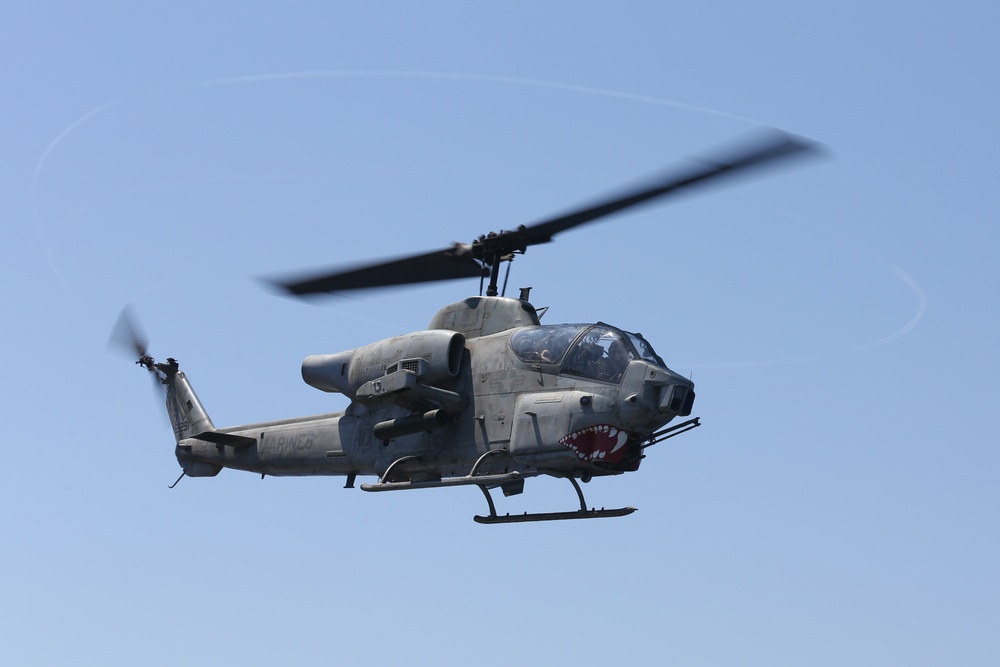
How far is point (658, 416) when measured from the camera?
23109mm

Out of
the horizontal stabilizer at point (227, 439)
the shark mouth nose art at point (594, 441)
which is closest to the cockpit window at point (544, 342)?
the shark mouth nose art at point (594, 441)

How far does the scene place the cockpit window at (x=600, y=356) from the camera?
77.0 feet

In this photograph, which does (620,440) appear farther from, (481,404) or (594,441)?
(481,404)

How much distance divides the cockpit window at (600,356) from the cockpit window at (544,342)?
23cm

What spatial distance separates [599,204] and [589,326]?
7.84 feet

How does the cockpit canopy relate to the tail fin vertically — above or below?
above

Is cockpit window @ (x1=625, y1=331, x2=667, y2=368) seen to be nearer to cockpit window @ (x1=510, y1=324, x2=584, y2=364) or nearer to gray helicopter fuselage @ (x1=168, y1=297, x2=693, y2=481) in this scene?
gray helicopter fuselage @ (x1=168, y1=297, x2=693, y2=481)

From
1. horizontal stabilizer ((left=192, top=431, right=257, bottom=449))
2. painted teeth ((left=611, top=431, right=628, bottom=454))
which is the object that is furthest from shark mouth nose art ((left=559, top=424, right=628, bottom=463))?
horizontal stabilizer ((left=192, top=431, right=257, bottom=449))

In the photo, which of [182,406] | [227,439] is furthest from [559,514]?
[182,406]

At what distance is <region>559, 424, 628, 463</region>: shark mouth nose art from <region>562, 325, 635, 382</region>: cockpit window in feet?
2.92

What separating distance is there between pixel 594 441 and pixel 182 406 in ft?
45.2

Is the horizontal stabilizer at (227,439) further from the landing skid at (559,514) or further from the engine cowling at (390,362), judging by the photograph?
the landing skid at (559,514)

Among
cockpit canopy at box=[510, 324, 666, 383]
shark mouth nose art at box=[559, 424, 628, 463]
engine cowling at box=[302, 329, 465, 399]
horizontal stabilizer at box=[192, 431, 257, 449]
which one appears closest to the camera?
shark mouth nose art at box=[559, 424, 628, 463]

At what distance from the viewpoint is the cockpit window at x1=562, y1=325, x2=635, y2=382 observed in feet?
77.0
